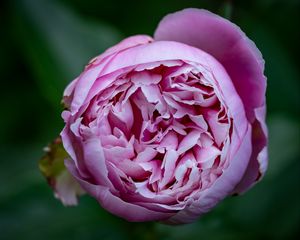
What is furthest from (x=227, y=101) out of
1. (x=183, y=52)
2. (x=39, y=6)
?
(x=39, y=6)

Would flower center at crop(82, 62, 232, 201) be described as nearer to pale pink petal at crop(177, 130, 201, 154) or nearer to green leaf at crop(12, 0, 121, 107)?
pale pink petal at crop(177, 130, 201, 154)

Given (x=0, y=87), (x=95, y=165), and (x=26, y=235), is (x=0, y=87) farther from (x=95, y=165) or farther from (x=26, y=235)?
(x=95, y=165)

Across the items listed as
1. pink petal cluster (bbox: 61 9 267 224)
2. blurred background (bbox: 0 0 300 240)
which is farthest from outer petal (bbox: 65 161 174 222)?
blurred background (bbox: 0 0 300 240)

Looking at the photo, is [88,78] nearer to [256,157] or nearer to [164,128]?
[164,128]

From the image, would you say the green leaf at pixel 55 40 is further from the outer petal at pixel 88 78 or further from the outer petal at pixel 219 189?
the outer petal at pixel 219 189

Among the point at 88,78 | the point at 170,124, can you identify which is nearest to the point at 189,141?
the point at 170,124

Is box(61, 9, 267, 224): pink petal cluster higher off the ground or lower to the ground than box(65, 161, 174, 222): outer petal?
higher

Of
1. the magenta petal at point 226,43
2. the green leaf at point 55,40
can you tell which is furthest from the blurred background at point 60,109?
the magenta petal at point 226,43
